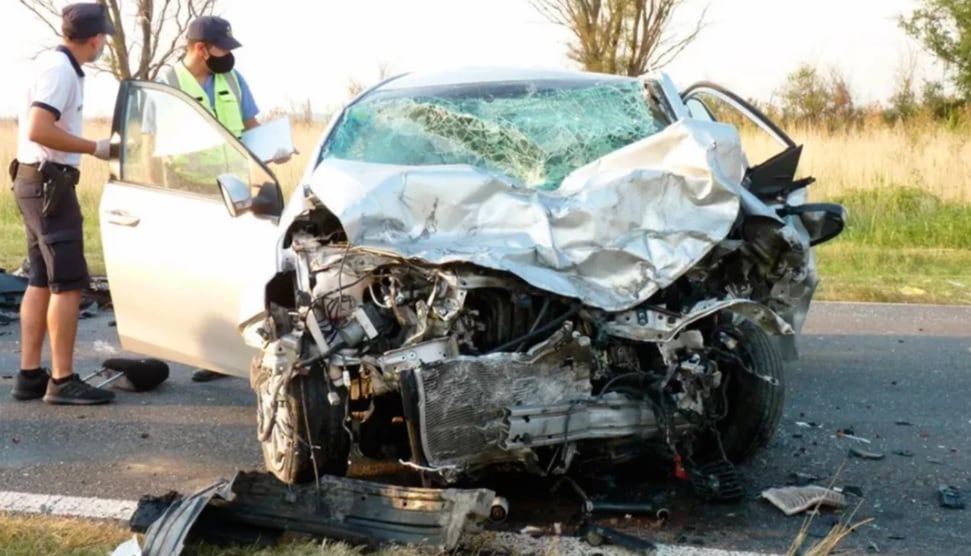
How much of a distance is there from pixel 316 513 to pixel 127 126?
2.65 m

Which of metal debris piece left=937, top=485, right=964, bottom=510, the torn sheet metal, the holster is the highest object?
the holster

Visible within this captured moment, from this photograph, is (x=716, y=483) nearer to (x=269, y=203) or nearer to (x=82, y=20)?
(x=269, y=203)

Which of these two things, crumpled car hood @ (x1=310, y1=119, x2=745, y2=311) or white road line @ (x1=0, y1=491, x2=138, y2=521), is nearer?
crumpled car hood @ (x1=310, y1=119, x2=745, y2=311)

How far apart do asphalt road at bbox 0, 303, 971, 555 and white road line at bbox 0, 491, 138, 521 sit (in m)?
0.09

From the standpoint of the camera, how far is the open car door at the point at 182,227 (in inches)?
202

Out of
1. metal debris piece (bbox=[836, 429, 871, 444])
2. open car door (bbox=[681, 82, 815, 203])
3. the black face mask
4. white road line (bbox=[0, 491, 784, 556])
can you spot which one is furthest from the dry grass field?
white road line (bbox=[0, 491, 784, 556])

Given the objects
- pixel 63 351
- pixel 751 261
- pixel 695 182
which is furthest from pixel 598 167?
pixel 63 351

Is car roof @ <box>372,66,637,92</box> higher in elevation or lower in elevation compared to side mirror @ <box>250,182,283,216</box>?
higher

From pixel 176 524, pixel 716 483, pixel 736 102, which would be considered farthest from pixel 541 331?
pixel 736 102

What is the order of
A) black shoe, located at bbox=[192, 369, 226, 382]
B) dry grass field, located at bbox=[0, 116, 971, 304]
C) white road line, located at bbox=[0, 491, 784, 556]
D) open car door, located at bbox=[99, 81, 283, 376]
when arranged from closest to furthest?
white road line, located at bbox=[0, 491, 784, 556] < open car door, located at bbox=[99, 81, 283, 376] < black shoe, located at bbox=[192, 369, 226, 382] < dry grass field, located at bbox=[0, 116, 971, 304]

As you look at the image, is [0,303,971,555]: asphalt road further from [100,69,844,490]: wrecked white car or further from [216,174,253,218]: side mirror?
[216,174,253,218]: side mirror

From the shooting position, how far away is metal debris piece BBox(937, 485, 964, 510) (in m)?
4.36

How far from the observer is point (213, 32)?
6.32 m

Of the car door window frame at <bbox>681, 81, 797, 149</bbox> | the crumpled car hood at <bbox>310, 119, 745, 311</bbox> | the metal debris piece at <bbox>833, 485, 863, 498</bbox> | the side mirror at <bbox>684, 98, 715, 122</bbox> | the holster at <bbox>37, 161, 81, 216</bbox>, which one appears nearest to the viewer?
the crumpled car hood at <bbox>310, 119, 745, 311</bbox>
